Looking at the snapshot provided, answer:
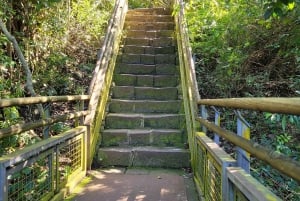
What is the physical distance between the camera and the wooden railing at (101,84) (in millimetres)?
4430

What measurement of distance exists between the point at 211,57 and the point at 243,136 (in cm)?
501

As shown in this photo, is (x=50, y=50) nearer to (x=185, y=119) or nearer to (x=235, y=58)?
(x=185, y=119)

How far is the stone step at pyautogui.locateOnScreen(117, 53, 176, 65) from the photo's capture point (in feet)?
22.7

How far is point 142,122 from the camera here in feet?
17.0

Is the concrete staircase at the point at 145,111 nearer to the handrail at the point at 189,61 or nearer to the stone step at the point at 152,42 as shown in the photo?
the stone step at the point at 152,42

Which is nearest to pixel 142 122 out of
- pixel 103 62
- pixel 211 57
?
pixel 103 62

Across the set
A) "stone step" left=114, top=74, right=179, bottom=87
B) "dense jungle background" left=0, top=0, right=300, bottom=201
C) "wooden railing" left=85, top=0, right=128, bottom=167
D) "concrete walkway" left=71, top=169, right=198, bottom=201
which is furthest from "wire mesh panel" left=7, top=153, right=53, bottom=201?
"stone step" left=114, top=74, right=179, bottom=87

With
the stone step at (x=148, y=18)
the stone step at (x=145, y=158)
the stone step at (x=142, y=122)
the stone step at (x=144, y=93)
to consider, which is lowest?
the stone step at (x=145, y=158)

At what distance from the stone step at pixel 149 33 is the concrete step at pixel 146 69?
161 centimetres

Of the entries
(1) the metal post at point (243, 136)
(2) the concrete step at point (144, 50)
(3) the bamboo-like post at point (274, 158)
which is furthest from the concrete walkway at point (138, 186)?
(2) the concrete step at point (144, 50)

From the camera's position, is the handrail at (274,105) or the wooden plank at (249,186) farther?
the wooden plank at (249,186)

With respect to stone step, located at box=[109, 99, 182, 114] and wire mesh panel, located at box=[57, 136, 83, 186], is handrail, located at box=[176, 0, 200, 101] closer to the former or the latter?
stone step, located at box=[109, 99, 182, 114]

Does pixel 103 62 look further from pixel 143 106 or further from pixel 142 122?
pixel 142 122

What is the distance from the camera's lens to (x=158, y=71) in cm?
661
